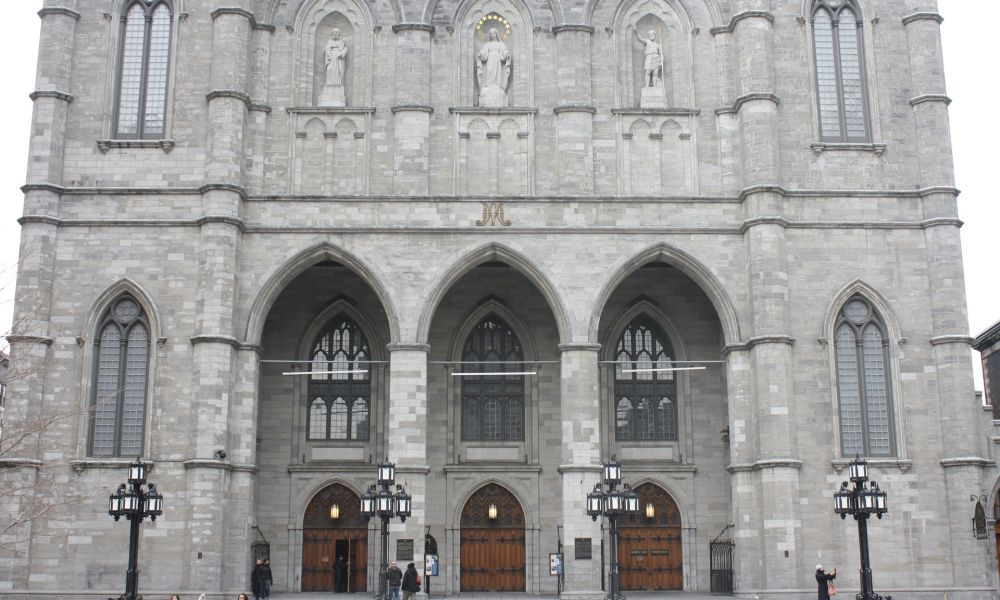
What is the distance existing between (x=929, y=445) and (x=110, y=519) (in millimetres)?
22294

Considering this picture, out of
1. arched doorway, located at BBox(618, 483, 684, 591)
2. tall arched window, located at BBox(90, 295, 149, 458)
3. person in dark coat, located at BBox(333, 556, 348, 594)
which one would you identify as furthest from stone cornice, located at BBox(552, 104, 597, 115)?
person in dark coat, located at BBox(333, 556, 348, 594)

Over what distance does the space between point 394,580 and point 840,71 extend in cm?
1973

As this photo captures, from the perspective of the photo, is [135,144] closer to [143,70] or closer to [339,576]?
[143,70]

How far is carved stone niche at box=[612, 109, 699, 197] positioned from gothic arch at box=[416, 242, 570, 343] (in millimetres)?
3626

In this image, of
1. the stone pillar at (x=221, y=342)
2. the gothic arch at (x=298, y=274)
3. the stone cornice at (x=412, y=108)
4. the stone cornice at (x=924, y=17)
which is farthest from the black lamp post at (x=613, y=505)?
the stone cornice at (x=924, y=17)

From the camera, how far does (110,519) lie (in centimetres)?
3084

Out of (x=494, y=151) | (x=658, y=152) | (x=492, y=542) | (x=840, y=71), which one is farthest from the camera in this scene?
(x=492, y=542)

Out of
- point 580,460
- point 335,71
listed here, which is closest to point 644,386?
point 580,460

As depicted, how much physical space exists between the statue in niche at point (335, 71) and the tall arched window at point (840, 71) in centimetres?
1411

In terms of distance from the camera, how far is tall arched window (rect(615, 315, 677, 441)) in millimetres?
35812

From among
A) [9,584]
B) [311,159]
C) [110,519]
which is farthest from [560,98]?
[9,584]

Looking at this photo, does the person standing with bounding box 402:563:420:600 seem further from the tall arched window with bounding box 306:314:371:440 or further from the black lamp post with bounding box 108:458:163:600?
the tall arched window with bounding box 306:314:371:440

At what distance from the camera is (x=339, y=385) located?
36.0 metres

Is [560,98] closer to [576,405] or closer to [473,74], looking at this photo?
[473,74]
